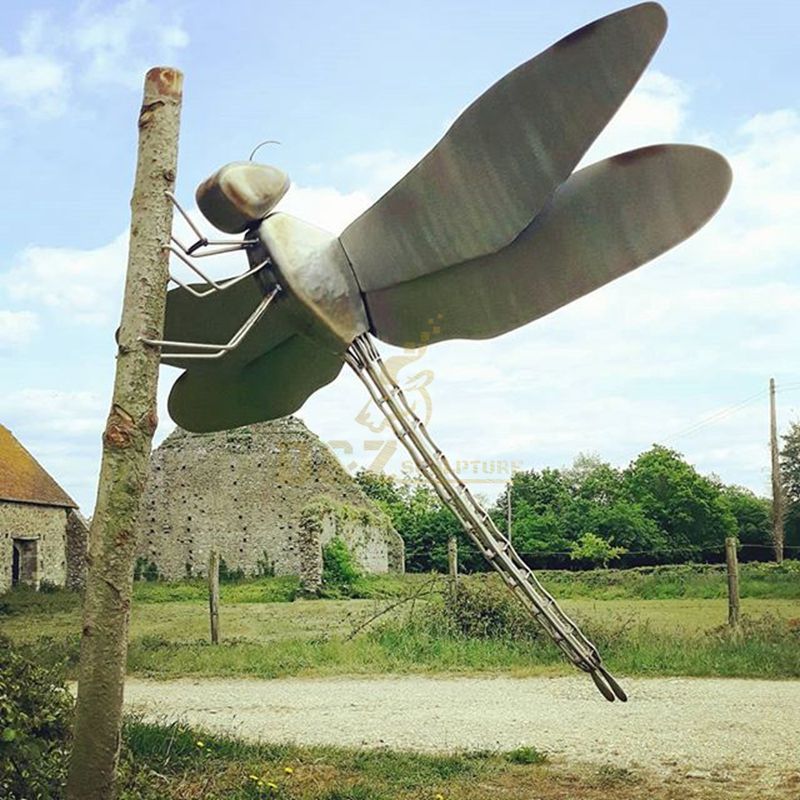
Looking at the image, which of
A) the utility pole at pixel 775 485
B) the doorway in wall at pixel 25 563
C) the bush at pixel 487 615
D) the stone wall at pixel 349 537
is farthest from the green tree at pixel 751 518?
the bush at pixel 487 615

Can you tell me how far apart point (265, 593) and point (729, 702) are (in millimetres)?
15592

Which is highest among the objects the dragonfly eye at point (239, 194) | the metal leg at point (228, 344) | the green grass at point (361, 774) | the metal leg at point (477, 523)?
the dragonfly eye at point (239, 194)

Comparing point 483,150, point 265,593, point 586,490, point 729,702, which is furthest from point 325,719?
point 586,490

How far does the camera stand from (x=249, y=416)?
5.12 metres

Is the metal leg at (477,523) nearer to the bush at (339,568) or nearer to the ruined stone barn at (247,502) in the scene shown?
the bush at (339,568)

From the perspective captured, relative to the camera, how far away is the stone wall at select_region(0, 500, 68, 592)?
75.4ft

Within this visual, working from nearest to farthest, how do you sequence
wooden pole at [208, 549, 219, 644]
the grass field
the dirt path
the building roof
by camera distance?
the dirt path < the grass field < wooden pole at [208, 549, 219, 644] < the building roof

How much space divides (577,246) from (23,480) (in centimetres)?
2288

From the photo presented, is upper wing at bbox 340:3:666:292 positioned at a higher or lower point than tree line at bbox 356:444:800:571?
higher

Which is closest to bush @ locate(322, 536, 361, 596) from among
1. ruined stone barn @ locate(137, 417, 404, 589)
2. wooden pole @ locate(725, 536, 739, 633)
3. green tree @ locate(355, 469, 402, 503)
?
ruined stone barn @ locate(137, 417, 404, 589)

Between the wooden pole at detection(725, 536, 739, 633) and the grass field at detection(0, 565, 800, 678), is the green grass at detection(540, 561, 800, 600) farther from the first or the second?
the wooden pole at detection(725, 536, 739, 633)

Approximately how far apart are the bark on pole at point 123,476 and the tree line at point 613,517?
22.8m

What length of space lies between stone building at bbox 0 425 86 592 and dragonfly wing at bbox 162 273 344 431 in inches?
769

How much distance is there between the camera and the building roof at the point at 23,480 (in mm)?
23531
